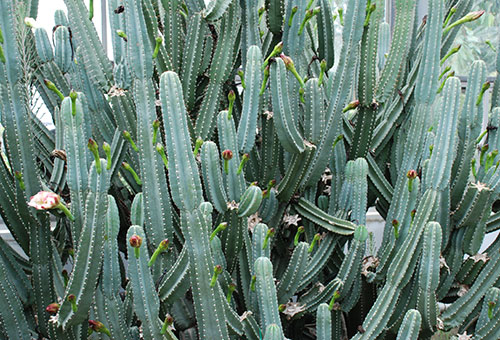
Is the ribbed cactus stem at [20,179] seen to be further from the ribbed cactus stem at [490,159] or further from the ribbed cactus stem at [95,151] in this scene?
the ribbed cactus stem at [490,159]

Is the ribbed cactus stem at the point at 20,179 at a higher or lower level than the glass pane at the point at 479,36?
lower

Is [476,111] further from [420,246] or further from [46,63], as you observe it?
[46,63]

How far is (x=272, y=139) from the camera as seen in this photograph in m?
1.69

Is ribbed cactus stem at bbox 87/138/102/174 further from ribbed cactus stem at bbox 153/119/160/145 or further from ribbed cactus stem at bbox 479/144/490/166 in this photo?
ribbed cactus stem at bbox 479/144/490/166

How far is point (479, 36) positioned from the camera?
3.48m

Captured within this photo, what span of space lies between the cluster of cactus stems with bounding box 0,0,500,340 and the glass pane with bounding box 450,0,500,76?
1.73 m

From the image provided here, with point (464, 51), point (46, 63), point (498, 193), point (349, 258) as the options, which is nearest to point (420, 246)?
point (349, 258)

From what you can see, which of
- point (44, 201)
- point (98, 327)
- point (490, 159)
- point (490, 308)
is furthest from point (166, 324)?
point (490, 159)

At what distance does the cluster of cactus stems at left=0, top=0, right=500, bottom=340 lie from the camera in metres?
1.28

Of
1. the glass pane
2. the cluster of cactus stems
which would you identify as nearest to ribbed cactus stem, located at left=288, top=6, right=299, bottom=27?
the cluster of cactus stems

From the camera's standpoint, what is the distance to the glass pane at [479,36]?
3457mm

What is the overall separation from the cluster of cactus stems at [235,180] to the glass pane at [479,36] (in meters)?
1.73

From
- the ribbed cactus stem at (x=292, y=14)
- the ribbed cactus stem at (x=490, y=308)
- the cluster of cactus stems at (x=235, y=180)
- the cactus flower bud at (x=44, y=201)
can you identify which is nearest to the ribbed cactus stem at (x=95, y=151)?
the cluster of cactus stems at (x=235, y=180)

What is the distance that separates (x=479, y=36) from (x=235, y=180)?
8.82ft
